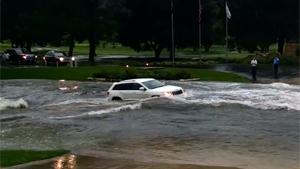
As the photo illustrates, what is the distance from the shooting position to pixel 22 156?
15.7 m

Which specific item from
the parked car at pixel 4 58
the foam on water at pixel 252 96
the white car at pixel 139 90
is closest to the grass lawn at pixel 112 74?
the foam on water at pixel 252 96

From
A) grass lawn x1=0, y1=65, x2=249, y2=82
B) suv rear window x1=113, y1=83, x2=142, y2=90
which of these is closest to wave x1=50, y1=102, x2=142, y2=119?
suv rear window x1=113, y1=83, x2=142, y2=90

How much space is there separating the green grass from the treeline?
6111cm

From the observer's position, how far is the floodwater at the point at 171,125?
54.1 ft

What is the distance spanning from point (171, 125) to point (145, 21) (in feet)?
214

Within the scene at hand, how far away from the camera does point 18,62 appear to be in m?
70.8

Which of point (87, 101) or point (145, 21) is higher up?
point (145, 21)

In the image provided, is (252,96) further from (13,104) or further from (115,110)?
(13,104)

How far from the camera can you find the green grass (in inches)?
583

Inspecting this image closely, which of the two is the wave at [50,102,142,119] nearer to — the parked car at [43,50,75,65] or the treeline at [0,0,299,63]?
the parked car at [43,50,75,65]

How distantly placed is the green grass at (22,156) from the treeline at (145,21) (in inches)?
2406

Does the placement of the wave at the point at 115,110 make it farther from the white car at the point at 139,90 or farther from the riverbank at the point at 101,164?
the riverbank at the point at 101,164

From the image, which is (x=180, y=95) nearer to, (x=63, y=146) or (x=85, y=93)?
(x=85, y=93)

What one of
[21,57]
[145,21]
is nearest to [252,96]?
[21,57]
